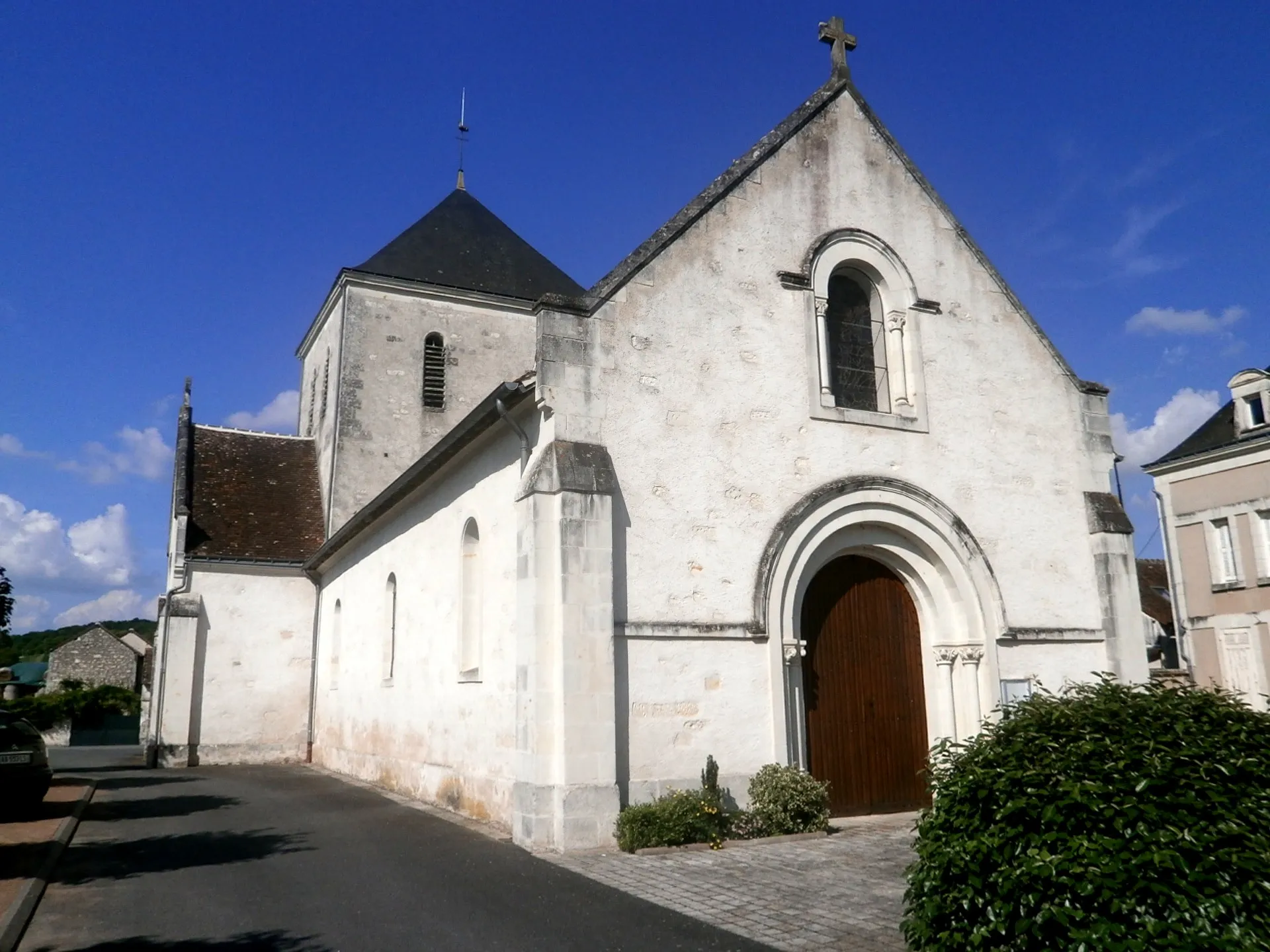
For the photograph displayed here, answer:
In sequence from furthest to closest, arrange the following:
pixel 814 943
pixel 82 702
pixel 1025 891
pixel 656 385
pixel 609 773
→ 1. pixel 82 702
2. pixel 656 385
3. pixel 609 773
4. pixel 814 943
5. pixel 1025 891

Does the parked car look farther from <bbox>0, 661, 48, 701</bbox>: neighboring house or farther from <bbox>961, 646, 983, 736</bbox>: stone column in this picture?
<bbox>0, 661, 48, 701</bbox>: neighboring house

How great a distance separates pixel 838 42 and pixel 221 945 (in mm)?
12347

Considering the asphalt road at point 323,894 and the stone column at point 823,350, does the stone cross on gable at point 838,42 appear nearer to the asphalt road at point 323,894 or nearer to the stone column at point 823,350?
the stone column at point 823,350

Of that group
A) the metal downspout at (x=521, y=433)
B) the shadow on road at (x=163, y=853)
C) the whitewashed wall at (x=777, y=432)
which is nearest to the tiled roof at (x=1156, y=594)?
the whitewashed wall at (x=777, y=432)

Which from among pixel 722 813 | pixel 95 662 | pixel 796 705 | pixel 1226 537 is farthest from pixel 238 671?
pixel 95 662

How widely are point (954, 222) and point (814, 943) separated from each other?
33.4ft

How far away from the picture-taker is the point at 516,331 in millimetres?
24984

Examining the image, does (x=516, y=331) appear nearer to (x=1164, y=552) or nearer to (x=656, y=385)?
(x=656, y=385)

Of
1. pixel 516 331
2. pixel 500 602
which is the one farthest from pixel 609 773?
pixel 516 331

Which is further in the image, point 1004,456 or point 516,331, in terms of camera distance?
point 516,331

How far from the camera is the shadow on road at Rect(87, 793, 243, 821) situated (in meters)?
12.6

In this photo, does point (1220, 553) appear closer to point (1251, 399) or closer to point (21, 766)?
point (1251, 399)

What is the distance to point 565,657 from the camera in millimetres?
9336

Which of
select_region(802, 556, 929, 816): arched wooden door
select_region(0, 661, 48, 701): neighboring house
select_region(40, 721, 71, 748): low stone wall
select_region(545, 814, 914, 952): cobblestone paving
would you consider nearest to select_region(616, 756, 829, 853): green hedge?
select_region(545, 814, 914, 952): cobblestone paving
